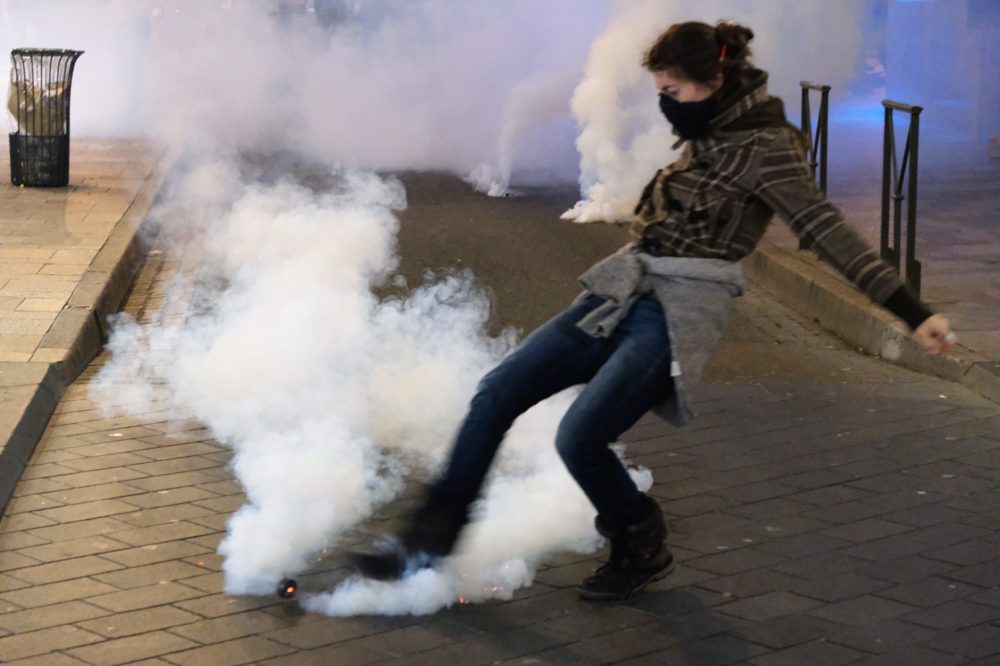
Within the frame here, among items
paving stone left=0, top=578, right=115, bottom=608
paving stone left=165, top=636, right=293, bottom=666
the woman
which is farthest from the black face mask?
paving stone left=0, top=578, right=115, bottom=608

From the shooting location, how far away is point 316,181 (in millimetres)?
12758

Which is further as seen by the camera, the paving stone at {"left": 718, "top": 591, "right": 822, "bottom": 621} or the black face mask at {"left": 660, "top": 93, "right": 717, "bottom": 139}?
the paving stone at {"left": 718, "top": 591, "right": 822, "bottom": 621}

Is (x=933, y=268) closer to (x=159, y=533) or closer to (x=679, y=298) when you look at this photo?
(x=679, y=298)

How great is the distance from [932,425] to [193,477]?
10.1 ft

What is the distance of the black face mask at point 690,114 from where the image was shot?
3576 millimetres

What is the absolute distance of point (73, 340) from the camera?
22.6 feet

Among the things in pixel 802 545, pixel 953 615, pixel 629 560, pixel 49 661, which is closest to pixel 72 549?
pixel 49 661

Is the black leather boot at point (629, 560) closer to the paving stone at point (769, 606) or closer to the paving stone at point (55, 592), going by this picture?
the paving stone at point (769, 606)

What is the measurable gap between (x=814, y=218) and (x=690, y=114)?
418mm

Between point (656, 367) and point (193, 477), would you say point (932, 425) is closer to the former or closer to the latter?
point (656, 367)

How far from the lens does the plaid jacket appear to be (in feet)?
11.6

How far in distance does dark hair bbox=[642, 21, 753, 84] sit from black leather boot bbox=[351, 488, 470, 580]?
1.28 meters

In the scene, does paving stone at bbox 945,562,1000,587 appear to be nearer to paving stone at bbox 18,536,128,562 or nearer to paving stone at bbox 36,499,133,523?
A: paving stone at bbox 18,536,128,562

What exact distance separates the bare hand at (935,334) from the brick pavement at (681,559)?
84 cm
